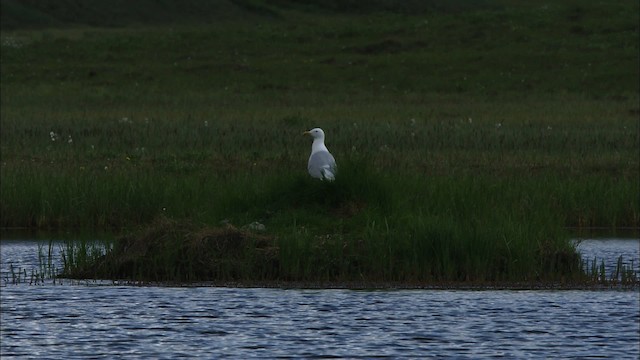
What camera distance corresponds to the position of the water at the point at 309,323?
47.8 feet

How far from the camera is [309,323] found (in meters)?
16.0

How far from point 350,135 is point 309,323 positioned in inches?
798

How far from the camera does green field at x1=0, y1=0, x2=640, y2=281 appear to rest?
18.9 meters

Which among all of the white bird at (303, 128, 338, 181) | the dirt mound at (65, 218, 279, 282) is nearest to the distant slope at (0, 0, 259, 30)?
the white bird at (303, 128, 338, 181)

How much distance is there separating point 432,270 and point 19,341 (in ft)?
18.7

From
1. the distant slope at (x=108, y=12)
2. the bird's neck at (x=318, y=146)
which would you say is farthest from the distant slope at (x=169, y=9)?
the bird's neck at (x=318, y=146)

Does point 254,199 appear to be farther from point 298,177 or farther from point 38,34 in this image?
point 38,34

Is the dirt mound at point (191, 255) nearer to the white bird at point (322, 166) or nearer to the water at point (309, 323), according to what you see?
the water at point (309, 323)

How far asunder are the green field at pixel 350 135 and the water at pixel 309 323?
1.10 meters

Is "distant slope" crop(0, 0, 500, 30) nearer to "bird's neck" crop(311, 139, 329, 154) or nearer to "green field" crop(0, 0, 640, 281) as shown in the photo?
"green field" crop(0, 0, 640, 281)

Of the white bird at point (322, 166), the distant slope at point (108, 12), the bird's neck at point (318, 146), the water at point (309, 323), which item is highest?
the distant slope at point (108, 12)

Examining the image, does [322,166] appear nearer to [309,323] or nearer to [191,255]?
[191,255]

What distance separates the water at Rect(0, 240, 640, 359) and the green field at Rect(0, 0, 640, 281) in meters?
1.10

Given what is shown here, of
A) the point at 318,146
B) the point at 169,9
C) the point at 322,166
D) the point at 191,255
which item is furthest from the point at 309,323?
the point at 169,9
